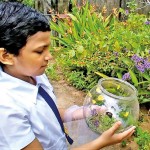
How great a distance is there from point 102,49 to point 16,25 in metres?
2.28

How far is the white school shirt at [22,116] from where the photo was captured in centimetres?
152

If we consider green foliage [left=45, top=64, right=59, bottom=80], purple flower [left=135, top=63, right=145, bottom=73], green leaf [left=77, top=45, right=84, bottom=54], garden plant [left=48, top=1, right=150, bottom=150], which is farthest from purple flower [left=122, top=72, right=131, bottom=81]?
green foliage [left=45, top=64, right=59, bottom=80]

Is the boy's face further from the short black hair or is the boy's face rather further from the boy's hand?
the boy's hand

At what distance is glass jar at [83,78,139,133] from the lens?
196 cm

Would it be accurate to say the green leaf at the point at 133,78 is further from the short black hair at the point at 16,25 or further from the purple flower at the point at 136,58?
the short black hair at the point at 16,25

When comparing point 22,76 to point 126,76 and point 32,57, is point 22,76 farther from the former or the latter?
point 126,76

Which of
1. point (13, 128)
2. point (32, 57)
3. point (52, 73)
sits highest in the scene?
point (32, 57)

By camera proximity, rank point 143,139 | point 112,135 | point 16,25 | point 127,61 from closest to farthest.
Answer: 1. point 16,25
2. point 112,135
3. point 143,139
4. point 127,61

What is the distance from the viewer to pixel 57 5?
502cm

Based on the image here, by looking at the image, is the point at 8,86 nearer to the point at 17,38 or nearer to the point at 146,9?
the point at 17,38

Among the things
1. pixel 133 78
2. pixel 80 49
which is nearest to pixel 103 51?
pixel 80 49

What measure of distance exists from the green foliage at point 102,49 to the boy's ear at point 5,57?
1.84 metres

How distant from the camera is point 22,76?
1684 mm

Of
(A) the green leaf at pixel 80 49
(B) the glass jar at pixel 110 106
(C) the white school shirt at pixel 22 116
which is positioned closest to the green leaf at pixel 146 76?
(A) the green leaf at pixel 80 49
